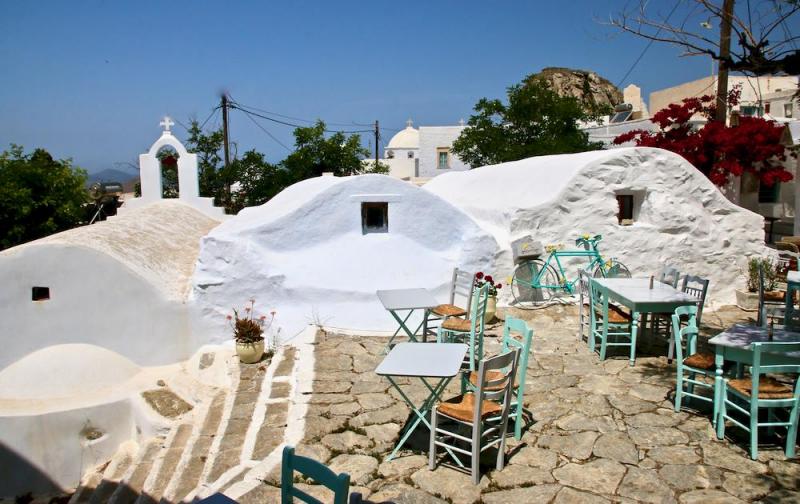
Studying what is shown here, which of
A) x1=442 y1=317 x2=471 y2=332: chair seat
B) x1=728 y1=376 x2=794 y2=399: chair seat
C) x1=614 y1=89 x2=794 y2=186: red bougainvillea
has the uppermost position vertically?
x1=614 y1=89 x2=794 y2=186: red bougainvillea

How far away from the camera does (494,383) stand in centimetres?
418

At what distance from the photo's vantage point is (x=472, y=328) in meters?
5.82

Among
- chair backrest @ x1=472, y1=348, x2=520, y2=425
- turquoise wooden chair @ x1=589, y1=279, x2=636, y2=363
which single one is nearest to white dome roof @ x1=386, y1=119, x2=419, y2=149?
turquoise wooden chair @ x1=589, y1=279, x2=636, y2=363

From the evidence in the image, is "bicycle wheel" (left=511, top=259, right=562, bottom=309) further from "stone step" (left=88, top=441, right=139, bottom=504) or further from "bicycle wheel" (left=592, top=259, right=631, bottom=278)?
"stone step" (left=88, top=441, right=139, bottom=504)

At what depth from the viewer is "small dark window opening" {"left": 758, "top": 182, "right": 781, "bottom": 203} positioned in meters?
17.9

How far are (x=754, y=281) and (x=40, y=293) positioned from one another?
11252 millimetres

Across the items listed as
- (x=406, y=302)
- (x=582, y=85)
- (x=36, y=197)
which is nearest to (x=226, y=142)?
(x=36, y=197)

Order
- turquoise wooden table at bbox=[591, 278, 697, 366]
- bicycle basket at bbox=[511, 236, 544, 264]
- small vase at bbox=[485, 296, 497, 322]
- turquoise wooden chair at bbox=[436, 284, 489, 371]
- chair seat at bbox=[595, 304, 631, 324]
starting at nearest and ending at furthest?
turquoise wooden chair at bbox=[436, 284, 489, 371], turquoise wooden table at bbox=[591, 278, 697, 366], chair seat at bbox=[595, 304, 631, 324], small vase at bbox=[485, 296, 497, 322], bicycle basket at bbox=[511, 236, 544, 264]

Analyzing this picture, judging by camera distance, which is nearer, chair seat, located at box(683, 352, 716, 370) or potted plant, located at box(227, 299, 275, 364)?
chair seat, located at box(683, 352, 716, 370)

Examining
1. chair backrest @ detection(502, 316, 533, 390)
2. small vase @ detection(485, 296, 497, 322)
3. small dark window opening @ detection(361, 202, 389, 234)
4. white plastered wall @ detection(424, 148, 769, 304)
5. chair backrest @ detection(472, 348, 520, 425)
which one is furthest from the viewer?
white plastered wall @ detection(424, 148, 769, 304)

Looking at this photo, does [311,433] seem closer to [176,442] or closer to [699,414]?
[176,442]

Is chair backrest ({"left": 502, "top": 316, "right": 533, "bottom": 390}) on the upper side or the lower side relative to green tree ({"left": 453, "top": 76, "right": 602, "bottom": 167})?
lower

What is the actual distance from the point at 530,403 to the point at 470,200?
7015 millimetres

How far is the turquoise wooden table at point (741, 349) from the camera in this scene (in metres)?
4.61
